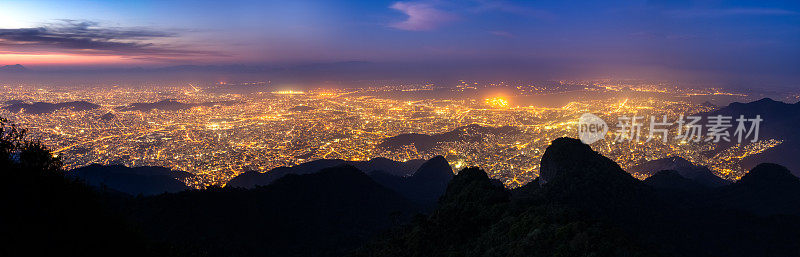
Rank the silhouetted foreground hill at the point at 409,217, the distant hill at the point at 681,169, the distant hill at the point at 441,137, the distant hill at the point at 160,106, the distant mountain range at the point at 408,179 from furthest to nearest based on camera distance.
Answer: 1. the distant hill at the point at 160,106
2. the distant hill at the point at 441,137
3. the distant hill at the point at 681,169
4. the distant mountain range at the point at 408,179
5. the silhouetted foreground hill at the point at 409,217

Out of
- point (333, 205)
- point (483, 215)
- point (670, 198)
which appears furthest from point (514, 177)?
point (483, 215)

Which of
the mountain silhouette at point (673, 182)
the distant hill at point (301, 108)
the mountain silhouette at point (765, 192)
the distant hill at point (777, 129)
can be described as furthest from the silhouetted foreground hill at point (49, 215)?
the distant hill at point (301, 108)

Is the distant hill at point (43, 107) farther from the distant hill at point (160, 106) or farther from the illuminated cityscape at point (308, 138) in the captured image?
the distant hill at point (160, 106)

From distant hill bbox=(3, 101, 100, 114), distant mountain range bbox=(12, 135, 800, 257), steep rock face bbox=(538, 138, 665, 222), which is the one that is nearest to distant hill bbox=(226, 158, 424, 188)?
distant mountain range bbox=(12, 135, 800, 257)

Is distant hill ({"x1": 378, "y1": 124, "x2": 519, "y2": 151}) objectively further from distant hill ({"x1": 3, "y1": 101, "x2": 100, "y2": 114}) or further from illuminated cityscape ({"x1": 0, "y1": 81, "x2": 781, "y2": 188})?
distant hill ({"x1": 3, "y1": 101, "x2": 100, "y2": 114})

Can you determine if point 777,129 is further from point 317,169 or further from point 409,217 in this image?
point 317,169

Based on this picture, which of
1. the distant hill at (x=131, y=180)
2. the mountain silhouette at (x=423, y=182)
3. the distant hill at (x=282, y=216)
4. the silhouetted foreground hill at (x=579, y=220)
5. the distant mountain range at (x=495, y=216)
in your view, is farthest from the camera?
the mountain silhouette at (x=423, y=182)
